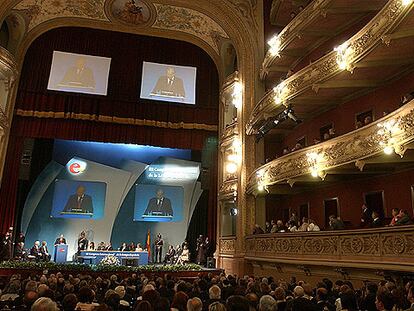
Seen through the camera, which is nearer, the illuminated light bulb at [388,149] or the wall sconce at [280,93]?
the illuminated light bulb at [388,149]

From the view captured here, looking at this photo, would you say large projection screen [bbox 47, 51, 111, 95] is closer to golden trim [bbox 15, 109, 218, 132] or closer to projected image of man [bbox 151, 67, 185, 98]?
golden trim [bbox 15, 109, 218, 132]

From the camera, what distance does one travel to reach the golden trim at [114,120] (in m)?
18.0

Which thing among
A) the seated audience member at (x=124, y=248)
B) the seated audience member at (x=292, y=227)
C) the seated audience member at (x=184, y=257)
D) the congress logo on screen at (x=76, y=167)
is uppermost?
the congress logo on screen at (x=76, y=167)

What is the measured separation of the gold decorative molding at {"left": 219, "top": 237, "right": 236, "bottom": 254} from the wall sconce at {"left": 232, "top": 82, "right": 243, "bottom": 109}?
19.6 ft

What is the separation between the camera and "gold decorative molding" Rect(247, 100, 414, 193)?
858 cm

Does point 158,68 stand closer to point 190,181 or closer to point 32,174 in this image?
point 190,181

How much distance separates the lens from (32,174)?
19.2 m

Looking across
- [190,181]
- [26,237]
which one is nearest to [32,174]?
[26,237]

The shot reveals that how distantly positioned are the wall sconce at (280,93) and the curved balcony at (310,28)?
1.96m

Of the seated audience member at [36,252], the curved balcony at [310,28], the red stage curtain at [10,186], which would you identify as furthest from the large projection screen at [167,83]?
the seated audience member at [36,252]

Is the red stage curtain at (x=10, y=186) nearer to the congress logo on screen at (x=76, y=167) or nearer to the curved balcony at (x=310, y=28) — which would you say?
the congress logo on screen at (x=76, y=167)

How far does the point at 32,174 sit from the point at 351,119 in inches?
592

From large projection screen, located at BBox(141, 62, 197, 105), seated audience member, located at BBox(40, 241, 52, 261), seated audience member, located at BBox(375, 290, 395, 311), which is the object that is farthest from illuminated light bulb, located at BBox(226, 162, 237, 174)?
A: seated audience member, located at BBox(375, 290, 395, 311)

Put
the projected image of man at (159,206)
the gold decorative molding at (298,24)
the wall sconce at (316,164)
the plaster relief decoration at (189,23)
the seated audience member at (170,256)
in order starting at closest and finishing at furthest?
the wall sconce at (316,164), the gold decorative molding at (298,24), the plaster relief decoration at (189,23), the seated audience member at (170,256), the projected image of man at (159,206)
